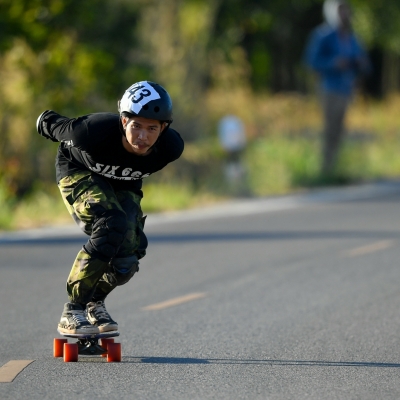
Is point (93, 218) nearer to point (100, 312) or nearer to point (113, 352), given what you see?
point (100, 312)

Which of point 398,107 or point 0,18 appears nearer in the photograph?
point 0,18

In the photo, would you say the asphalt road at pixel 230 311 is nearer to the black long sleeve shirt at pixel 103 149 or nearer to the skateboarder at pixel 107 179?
the skateboarder at pixel 107 179

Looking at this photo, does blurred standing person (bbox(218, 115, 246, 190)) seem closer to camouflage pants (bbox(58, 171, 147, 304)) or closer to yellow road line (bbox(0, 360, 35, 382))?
camouflage pants (bbox(58, 171, 147, 304))

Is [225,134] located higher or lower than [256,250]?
higher

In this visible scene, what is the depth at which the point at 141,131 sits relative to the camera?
250 inches

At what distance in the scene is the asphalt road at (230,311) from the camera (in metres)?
6.10

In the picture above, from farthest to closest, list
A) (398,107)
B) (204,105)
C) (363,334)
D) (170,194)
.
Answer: (398,107) → (204,105) → (170,194) → (363,334)

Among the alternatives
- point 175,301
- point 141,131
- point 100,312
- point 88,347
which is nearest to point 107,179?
point 141,131

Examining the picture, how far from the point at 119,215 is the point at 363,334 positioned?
6.91 feet

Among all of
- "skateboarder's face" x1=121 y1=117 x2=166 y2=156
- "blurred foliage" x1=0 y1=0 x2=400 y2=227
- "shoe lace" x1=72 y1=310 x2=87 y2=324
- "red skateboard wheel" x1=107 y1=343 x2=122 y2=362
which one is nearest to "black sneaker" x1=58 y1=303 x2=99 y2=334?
"shoe lace" x1=72 y1=310 x2=87 y2=324

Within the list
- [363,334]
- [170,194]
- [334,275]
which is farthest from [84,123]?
[170,194]

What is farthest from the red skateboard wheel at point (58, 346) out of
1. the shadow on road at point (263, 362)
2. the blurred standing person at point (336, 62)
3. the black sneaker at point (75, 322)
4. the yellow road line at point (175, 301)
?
the blurred standing person at point (336, 62)

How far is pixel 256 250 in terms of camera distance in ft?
40.9

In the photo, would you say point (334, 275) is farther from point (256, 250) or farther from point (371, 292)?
point (256, 250)
